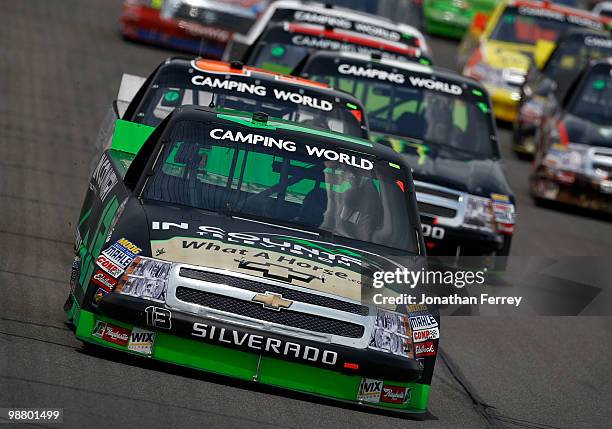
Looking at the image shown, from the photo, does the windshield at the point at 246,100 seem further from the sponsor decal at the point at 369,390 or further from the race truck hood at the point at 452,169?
the sponsor decal at the point at 369,390

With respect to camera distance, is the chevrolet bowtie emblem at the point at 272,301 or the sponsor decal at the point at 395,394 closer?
the chevrolet bowtie emblem at the point at 272,301

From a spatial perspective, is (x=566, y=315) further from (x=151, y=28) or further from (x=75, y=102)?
(x=151, y=28)

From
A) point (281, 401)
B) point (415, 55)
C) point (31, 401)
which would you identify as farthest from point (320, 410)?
point (415, 55)

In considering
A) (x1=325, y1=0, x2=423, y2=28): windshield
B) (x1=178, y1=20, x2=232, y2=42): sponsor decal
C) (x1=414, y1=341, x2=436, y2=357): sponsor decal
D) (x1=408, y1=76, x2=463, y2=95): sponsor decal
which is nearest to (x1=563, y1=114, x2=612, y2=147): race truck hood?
(x1=408, y1=76, x2=463, y2=95): sponsor decal

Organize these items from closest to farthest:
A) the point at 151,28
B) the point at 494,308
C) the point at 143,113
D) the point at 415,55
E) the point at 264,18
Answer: the point at 143,113 → the point at 494,308 → the point at 415,55 → the point at 264,18 → the point at 151,28

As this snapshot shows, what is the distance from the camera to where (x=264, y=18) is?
17.5 meters

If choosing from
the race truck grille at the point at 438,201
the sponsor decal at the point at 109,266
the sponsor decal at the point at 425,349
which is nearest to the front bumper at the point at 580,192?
the race truck grille at the point at 438,201

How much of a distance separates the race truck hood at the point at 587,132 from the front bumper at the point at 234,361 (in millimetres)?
9785

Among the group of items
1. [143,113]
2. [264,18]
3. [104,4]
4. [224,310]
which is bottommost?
Result: [104,4]

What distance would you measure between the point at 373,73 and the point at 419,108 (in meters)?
0.54

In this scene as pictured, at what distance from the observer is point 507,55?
21875 millimetres

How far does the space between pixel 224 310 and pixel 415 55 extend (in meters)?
9.06

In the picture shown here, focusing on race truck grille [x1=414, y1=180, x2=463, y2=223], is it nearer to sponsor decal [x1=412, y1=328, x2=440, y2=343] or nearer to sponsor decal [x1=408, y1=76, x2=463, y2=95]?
sponsor decal [x1=408, y1=76, x2=463, y2=95]

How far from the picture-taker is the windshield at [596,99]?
17.2 meters
